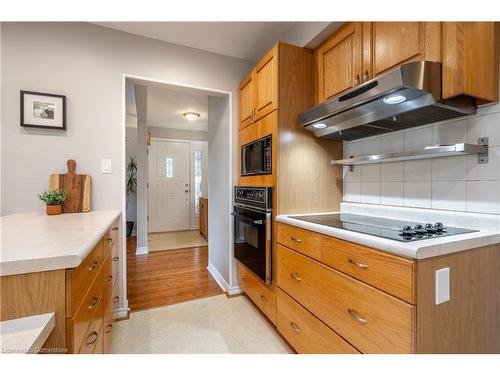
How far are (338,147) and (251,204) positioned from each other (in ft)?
2.83

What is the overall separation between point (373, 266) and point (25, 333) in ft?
3.66

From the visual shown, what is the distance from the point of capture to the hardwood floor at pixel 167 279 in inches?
88.4

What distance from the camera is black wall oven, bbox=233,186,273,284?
175 cm

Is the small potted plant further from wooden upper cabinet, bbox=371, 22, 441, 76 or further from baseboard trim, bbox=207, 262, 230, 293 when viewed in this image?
Result: wooden upper cabinet, bbox=371, 22, 441, 76

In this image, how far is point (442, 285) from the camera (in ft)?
2.85

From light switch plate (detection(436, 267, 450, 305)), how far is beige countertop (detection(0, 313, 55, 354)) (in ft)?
4.01

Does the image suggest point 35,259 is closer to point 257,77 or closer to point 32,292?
point 32,292

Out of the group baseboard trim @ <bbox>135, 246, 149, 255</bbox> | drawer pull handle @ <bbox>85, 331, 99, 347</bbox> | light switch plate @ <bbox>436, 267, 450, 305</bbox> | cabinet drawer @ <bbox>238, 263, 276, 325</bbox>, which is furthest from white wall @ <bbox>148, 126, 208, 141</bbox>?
light switch plate @ <bbox>436, 267, 450, 305</bbox>

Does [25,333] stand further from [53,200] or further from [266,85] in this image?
[266,85]

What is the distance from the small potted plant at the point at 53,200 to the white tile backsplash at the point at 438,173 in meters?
2.17

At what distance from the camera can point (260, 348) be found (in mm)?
1567

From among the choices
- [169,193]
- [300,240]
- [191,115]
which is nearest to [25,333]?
[300,240]
